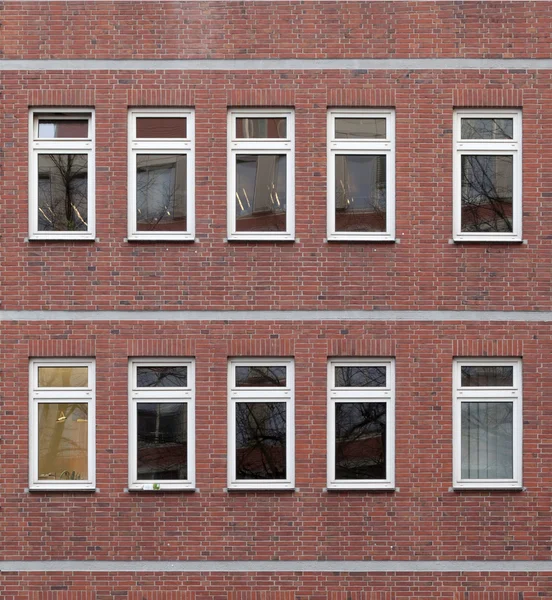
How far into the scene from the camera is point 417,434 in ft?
42.7

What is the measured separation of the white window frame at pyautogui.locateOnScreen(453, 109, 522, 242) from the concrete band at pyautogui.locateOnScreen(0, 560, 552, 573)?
4358 millimetres

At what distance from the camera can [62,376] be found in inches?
520

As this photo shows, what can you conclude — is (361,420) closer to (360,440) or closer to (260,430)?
(360,440)

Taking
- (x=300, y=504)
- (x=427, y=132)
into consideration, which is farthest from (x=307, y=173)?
(x=300, y=504)

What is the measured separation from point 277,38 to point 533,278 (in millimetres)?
4687

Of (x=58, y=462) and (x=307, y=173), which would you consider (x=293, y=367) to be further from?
(x=58, y=462)

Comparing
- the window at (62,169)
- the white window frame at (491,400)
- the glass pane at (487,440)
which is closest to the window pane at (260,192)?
the window at (62,169)

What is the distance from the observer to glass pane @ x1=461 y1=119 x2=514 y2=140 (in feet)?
43.7

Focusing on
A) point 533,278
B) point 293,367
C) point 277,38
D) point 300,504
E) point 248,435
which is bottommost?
point 300,504

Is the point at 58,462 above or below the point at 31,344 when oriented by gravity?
below

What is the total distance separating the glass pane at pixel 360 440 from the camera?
13125 mm

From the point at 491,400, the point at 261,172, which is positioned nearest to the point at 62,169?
the point at 261,172

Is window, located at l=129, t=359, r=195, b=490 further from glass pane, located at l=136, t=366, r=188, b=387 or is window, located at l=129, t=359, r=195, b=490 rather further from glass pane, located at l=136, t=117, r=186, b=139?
glass pane, located at l=136, t=117, r=186, b=139

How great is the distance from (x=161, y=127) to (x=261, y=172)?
58.6 inches
